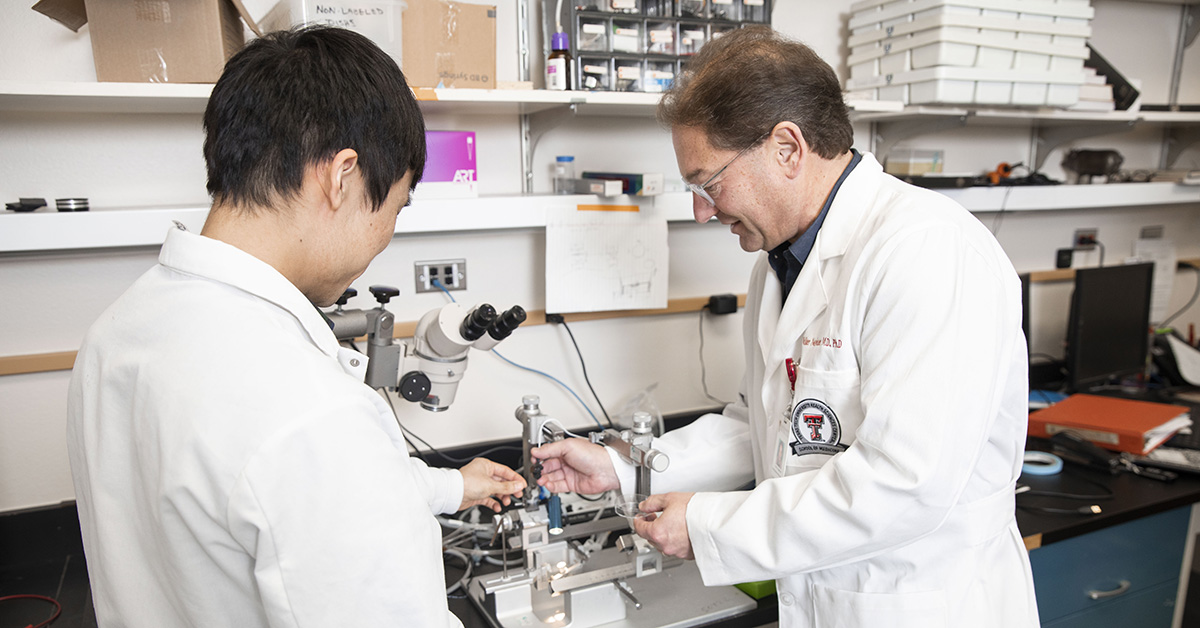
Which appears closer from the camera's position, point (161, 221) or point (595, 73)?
point (161, 221)

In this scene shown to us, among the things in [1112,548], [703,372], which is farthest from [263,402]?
[1112,548]

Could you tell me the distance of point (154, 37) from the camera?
1364mm

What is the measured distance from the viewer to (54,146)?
62.0 inches

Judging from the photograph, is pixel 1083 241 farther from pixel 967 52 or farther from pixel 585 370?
pixel 585 370

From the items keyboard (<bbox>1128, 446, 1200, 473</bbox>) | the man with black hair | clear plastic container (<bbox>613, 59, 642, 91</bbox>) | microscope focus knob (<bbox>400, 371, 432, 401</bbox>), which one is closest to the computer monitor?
keyboard (<bbox>1128, 446, 1200, 473</bbox>)

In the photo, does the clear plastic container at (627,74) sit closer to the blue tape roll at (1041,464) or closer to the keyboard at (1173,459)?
the blue tape roll at (1041,464)

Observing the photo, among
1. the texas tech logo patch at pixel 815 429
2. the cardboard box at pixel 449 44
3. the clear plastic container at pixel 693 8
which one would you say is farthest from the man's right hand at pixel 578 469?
the clear plastic container at pixel 693 8

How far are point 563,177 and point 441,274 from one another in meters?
0.40

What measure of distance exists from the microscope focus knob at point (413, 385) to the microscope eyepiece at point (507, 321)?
0.56 feet

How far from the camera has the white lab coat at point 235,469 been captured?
0.64 metres

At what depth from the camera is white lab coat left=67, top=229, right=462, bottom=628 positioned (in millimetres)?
643

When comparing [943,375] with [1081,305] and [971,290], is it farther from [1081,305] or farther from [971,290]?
[1081,305]

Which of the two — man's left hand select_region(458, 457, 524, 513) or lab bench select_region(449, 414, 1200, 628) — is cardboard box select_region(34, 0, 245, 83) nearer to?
man's left hand select_region(458, 457, 524, 513)

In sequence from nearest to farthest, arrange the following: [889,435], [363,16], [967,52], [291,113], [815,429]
Result: [291,113], [889,435], [815,429], [363,16], [967,52]
